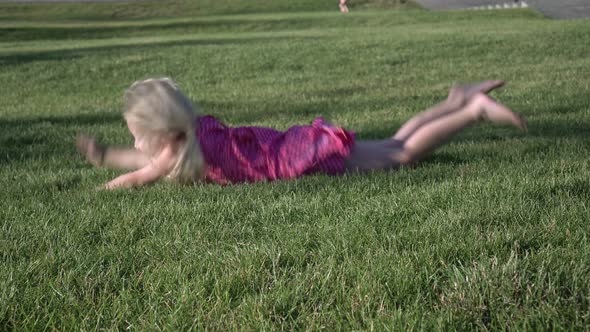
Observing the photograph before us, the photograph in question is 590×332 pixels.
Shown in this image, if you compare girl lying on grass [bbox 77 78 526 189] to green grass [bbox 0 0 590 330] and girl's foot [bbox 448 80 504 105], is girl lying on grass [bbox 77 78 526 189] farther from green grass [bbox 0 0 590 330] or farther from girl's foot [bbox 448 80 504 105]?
green grass [bbox 0 0 590 330]

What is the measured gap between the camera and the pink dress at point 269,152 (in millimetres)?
3945

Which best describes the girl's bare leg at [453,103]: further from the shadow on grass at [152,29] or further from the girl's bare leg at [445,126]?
the shadow on grass at [152,29]

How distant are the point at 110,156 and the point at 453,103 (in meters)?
2.05

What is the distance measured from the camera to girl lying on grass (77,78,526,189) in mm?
3770

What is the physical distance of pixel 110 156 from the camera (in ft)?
14.3

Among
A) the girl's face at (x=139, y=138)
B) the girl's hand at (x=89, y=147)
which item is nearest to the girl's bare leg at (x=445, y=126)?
the girl's face at (x=139, y=138)

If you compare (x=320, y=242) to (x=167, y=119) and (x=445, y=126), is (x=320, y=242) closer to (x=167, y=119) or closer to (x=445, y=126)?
(x=167, y=119)

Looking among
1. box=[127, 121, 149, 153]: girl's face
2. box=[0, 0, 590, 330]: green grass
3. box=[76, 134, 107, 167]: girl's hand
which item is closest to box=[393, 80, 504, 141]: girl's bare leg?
box=[0, 0, 590, 330]: green grass

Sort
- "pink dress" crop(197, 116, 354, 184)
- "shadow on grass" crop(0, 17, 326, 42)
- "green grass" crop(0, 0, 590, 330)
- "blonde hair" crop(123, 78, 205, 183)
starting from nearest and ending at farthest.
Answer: "green grass" crop(0, 0, 590, 330), "blonde hair" crop(123, 78, 205, 183), "pink dress" crop(197, 116, 354, 184), "shadow on grass" crop(0, 17, 326, 42)

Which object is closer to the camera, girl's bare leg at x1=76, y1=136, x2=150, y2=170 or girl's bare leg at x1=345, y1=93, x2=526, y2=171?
girl's bare leg at x1=345, y1=93, x2=526, y2=171

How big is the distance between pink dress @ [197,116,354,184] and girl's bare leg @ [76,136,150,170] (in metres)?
0.55

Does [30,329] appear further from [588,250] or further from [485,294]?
[588,250]

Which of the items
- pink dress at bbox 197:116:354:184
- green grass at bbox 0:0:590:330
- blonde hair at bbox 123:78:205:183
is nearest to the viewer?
green grass at bbox 0:0:590:330

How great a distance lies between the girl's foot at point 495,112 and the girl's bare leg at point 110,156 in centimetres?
194
